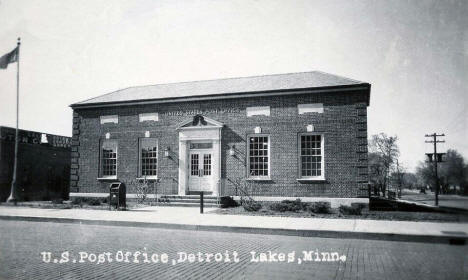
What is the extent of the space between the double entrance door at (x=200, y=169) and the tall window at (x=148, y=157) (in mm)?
2190

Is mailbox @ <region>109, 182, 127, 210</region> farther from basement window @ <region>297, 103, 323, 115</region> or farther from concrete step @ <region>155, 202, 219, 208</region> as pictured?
basement window @ <region>297, 103, 323, 115</region>

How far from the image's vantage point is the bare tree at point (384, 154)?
46750mm

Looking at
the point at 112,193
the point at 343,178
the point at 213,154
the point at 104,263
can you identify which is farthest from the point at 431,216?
the point at 112,193

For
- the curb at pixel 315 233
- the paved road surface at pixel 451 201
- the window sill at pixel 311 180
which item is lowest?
the paved road surface at pixel 451 201

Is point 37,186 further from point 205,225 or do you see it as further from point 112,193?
point 205,225

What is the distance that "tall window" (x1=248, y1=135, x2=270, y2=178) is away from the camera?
18.5 meters

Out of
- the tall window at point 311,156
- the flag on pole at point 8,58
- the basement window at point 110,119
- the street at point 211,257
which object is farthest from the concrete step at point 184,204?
the flag on pole at point 8,58

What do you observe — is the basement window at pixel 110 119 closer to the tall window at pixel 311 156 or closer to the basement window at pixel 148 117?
the basement window at pixel 148 117

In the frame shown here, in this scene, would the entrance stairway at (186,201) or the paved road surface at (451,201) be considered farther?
the paved road surface at (451,201)

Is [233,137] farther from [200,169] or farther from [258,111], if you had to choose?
[200,169]

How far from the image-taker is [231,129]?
62.6 feet

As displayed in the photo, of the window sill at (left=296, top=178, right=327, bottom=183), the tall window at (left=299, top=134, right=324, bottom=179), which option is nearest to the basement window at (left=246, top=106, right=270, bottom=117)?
the tall window at (left=299, top=134, right=324, bottom=179)

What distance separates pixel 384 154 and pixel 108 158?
38.1 m

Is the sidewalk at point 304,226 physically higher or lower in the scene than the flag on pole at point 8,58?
lower
